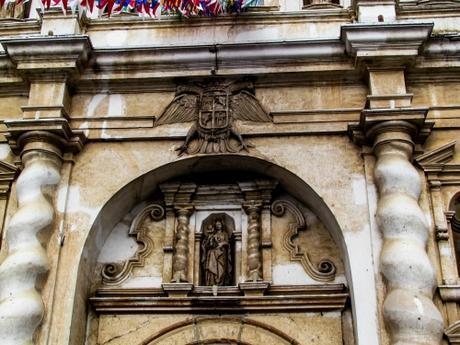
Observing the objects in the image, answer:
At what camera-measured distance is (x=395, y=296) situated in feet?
26.8

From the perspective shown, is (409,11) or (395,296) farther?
(409,11)

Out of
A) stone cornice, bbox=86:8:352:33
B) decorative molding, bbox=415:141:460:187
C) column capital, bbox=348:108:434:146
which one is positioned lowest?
decorative molding, bbox=415:141:460:187

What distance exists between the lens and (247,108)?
33.1ft

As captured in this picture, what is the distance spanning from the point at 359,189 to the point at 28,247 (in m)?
4.16

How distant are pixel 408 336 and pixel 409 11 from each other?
16.4 ft

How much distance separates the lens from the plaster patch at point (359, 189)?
364 inches

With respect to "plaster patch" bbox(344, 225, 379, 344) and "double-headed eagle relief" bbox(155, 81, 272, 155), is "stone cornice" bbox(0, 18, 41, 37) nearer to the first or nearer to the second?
"double-headed eagle relief" bbox(155, 81, 272, 155)

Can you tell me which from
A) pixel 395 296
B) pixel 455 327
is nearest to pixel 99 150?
pixel 395 296

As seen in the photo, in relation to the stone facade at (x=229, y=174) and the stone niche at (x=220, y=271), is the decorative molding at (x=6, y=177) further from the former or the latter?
the stone niche at (x=220, y=271)

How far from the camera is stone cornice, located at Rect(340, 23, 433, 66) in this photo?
31.9ft

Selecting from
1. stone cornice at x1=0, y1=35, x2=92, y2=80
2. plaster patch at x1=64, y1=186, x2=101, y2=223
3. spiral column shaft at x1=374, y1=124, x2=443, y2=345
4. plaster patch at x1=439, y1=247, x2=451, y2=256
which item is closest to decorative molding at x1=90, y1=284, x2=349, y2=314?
spiral column shaft at x1=374, y1=124, x2=443, y2=345

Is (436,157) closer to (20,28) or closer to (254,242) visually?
(254,242)

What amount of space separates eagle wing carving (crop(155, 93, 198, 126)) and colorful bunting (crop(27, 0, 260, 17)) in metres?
1.35

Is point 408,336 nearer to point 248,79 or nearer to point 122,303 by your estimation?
point 122,303
